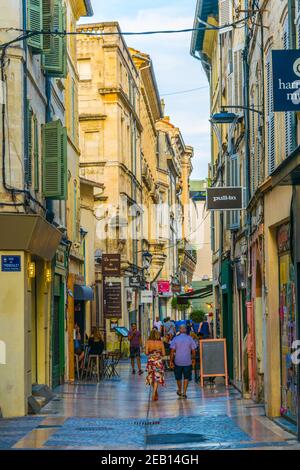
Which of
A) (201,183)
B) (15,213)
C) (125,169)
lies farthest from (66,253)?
(201,183)

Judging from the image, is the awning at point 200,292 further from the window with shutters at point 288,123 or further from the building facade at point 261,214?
the window with shutters at point 288,123

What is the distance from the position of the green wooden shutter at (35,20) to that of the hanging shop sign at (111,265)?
62.7ft

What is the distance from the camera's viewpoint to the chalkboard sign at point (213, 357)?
27922 millimetres

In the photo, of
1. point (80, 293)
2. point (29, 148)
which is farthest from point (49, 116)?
point (80, 293)

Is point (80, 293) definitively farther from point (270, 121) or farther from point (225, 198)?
point (270, 121)

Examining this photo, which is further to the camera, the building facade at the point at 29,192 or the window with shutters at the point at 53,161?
the window with shutters at the point at 53,161

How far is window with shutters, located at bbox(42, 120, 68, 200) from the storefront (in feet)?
23.4

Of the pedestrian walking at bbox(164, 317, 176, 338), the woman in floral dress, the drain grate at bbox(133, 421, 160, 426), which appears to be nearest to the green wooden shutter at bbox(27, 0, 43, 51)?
the woman in floral dress

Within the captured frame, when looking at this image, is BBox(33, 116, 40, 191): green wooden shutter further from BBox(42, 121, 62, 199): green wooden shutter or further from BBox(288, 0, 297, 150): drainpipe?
BBox(288, 0, 297, 150): drainpipe

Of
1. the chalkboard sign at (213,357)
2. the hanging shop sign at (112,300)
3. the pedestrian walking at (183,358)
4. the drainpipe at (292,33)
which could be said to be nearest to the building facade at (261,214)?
the drainpipe at (292,33)

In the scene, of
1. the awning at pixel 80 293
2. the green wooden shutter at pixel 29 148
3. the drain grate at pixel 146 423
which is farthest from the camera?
the awning at pixel 80 293

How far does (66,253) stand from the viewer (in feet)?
99.9

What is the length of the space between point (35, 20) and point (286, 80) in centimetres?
906

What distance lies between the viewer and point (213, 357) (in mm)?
28141
